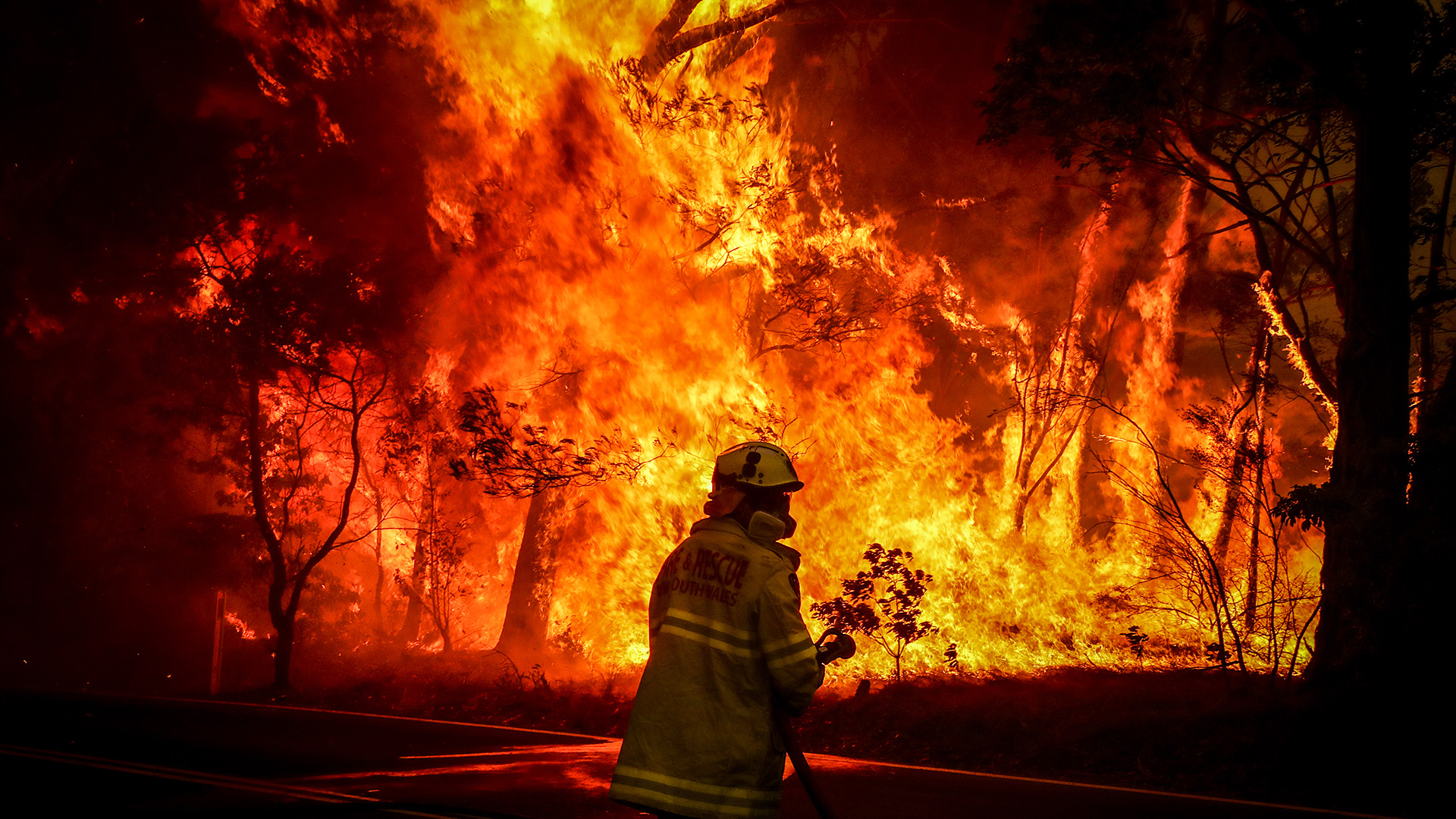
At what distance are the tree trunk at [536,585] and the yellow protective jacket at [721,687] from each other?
14.3m

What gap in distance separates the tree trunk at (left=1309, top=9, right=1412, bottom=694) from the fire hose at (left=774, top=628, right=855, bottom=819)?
606cm

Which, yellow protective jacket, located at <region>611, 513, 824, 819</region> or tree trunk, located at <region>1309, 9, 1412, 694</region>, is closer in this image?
yellow protective jacket, located at <region>611, 513, 824, 819</region>

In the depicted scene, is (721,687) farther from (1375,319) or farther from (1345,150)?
(1345,150)

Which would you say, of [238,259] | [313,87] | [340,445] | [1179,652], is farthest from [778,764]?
[340,445]

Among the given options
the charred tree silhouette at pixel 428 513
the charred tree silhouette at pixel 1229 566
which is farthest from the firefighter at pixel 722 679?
the charred tree silhouette at pixel 428 513

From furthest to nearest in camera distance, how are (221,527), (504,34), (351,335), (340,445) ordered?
(340,445) < (221,527) < (351,335) < (504,34)

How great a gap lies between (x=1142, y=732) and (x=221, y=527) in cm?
1910

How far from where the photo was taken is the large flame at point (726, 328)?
41.9 feet

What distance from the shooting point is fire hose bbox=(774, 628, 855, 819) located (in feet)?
9.66

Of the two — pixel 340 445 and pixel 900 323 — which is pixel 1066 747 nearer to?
pixel 900 323

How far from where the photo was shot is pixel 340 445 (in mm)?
23812

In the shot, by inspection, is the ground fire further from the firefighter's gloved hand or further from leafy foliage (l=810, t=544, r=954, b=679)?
the firefighter's gloved hand

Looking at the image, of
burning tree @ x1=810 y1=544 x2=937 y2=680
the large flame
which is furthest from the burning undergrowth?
burning tree @ x1=810 y1=544 x2=937 y2=680

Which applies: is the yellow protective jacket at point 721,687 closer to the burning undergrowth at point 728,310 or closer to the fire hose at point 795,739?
the fire hose at point 795,739
